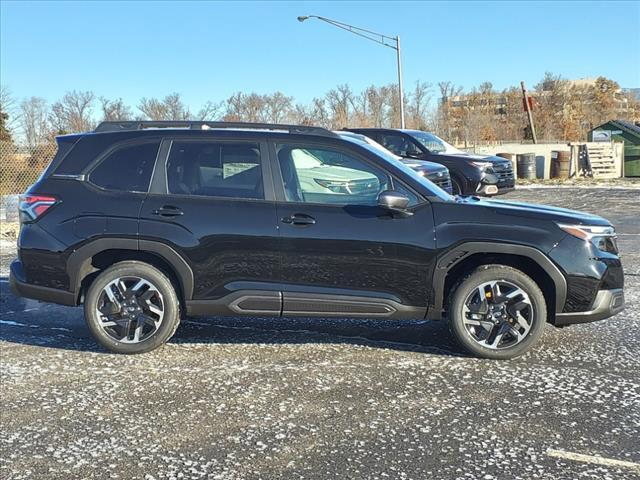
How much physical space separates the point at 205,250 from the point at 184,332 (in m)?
1.17

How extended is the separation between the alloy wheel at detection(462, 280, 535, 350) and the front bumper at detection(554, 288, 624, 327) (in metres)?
0.26

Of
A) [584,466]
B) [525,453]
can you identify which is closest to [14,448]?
[525,453]

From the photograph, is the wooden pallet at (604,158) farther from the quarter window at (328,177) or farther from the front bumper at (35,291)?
the front bumper at (35,291)

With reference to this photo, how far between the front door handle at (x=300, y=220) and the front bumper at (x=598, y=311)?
1967 mm

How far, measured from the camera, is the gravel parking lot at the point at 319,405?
10.3 ft

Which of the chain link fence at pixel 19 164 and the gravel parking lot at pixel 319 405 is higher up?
the chain link fence at pixel 19 164

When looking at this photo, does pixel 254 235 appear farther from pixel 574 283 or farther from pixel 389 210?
pixel 574 283

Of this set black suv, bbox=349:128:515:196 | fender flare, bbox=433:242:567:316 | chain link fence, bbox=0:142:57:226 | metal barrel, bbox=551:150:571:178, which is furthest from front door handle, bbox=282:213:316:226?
metal barrel, bbox=551:150:571:178

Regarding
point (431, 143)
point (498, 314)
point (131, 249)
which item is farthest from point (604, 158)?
point (131, 249)

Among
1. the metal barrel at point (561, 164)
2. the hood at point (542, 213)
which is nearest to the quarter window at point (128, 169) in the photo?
the hood at point (542, 213)

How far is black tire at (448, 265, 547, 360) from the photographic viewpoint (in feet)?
14.9

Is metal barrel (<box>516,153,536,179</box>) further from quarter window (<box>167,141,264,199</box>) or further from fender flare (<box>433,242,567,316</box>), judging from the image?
quarter window (<box>167,141,264,199</box>)

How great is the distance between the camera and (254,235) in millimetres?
4645

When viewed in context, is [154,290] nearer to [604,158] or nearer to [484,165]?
[484,165]
